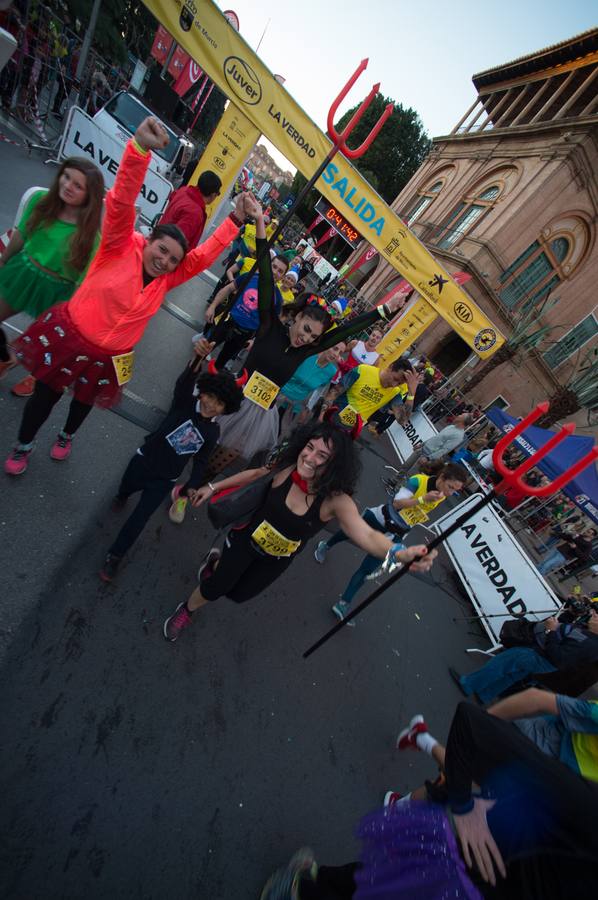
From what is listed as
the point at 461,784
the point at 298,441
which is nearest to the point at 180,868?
the point at 461,784

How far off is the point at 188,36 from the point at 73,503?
6.08 metres

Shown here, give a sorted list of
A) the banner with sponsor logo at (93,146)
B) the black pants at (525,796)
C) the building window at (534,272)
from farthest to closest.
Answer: the building window at (534,272), the banner with sponsor logo at (93,146), the black pants at (525,796)

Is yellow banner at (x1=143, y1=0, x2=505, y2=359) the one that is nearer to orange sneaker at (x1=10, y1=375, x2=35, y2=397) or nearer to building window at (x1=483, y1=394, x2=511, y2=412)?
orange sneaker at (x1=10, y1=375, x2=35, y2=397)

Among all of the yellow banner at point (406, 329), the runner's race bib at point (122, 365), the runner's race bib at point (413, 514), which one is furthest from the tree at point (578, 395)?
the runner's race bib at point (122, 365)

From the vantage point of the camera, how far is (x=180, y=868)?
1.90 meters

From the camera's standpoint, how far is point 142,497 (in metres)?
2.53

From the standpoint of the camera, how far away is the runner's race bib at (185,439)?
2.49 meters

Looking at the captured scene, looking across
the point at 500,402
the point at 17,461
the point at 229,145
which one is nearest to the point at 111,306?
the point at 17,461

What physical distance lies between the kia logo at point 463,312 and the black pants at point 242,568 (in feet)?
23.7

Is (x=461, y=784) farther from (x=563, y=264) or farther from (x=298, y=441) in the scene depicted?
(x=563, y=264)

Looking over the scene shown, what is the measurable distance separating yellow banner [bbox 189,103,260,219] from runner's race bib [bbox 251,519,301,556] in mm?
5604

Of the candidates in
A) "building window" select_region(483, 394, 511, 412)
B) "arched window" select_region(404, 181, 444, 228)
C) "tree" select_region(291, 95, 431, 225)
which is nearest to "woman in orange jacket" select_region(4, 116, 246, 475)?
"building window" select_region(483, 394, 511, 412)

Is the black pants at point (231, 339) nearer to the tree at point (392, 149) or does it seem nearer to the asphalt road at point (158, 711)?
the asphalt road at point (158, 711)

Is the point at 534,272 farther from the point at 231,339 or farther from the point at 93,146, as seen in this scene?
the point at 93,146
